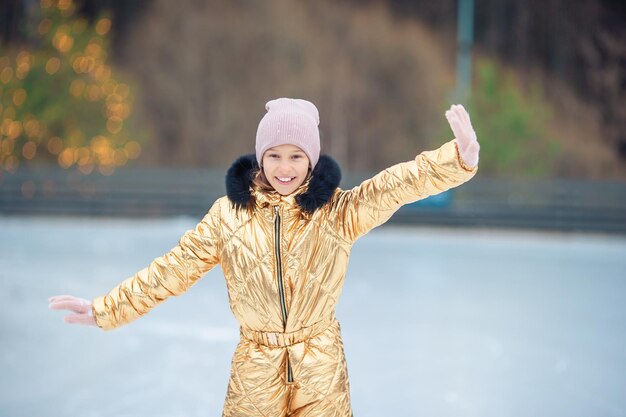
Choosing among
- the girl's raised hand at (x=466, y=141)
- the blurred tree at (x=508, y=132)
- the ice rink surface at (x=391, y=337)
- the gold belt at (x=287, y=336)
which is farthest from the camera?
the blurred tree at (x=508, y=132)

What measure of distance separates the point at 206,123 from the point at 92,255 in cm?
740

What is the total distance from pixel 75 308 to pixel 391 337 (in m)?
2.15

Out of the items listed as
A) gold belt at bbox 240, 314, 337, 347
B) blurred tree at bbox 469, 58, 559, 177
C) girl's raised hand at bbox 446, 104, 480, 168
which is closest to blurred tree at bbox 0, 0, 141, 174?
blurred tree at bbox 469, 58, 559, 177

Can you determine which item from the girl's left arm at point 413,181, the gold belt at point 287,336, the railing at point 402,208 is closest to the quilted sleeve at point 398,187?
the girl's left arm at point 413,181

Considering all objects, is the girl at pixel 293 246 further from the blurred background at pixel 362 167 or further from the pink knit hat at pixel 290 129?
the blurred background at pixel 362 167

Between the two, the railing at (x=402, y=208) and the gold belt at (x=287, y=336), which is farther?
the railing at (x=402, y=208)

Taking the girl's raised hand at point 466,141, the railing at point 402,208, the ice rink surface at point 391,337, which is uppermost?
the railing at point 402,208

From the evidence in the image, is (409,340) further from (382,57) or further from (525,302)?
(382,57)

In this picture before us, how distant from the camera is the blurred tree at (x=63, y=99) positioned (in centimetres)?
1021

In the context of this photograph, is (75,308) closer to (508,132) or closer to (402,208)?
(402,208)

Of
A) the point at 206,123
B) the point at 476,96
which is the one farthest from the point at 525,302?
the point at 206,123

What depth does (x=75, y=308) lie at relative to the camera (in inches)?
74.1

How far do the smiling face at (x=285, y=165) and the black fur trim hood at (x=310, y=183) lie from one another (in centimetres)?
4

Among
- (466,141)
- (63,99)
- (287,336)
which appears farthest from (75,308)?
(63,99)
